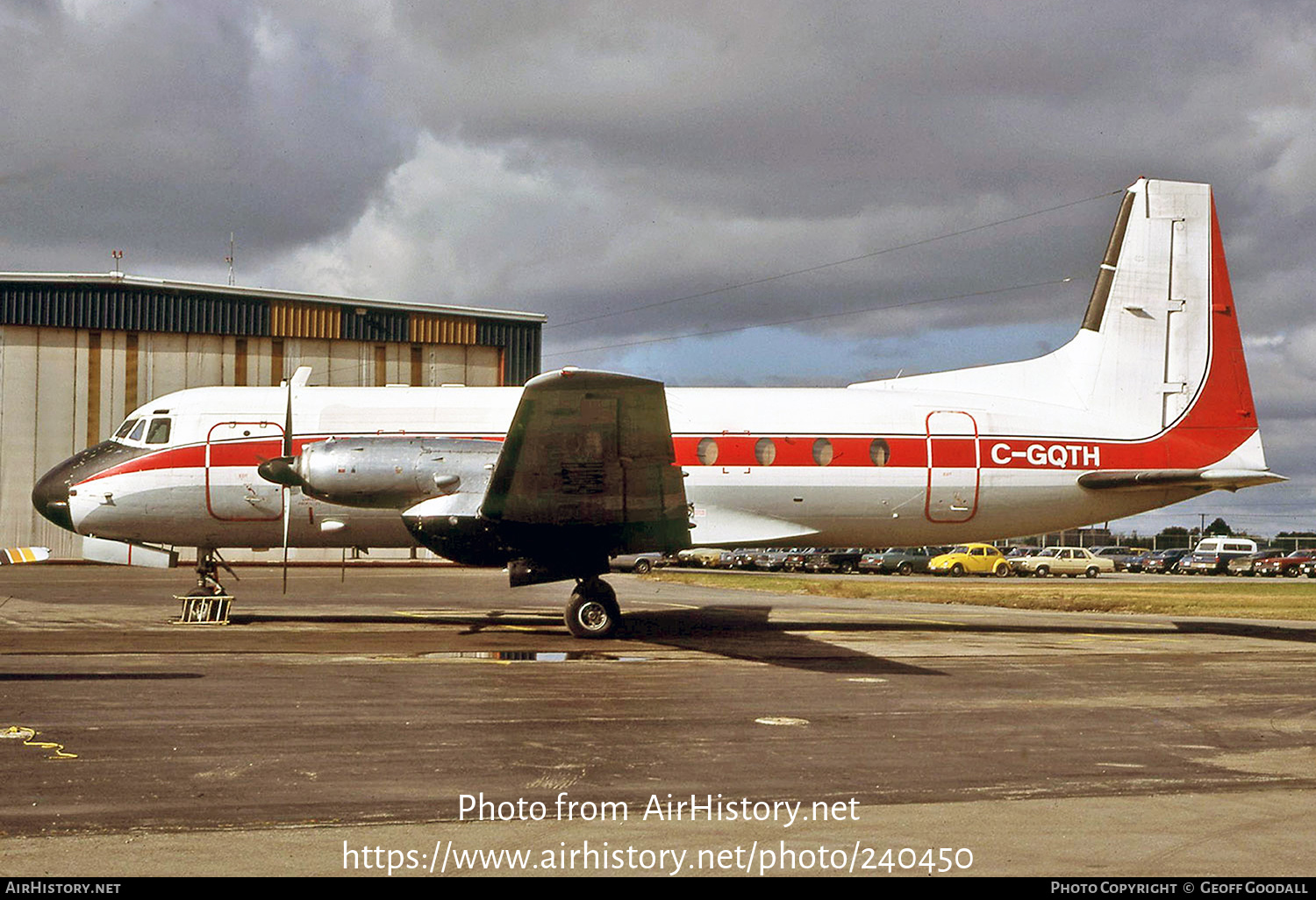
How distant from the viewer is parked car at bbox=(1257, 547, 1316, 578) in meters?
55.2

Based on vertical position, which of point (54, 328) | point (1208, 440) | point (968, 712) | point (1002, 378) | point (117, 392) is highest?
point (54, 328)

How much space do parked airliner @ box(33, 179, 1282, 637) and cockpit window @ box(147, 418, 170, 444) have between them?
0.03m

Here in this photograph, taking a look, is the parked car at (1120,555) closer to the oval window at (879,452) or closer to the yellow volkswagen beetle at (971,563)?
the yellow volkswagen beetle at (971,563)

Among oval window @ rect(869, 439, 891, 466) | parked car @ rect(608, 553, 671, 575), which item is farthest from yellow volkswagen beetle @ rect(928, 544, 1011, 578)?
parked car @ rect(608, 553, 671, 575)

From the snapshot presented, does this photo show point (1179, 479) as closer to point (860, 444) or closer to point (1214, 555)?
point (860, 444)


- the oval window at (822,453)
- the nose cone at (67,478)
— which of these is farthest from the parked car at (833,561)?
the nose cone at (67,478)

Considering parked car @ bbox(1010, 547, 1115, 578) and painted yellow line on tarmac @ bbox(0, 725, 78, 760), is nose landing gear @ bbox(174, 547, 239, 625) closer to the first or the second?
painted yellow line on tarmac @ bbox(0, 725, 78, 760)

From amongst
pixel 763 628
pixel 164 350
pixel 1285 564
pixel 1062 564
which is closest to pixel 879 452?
pixel 763 628

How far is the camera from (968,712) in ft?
33.8

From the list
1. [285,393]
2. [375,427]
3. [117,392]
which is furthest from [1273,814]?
[117,392]

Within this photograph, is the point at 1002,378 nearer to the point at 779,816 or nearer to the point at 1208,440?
the point at 1208,440

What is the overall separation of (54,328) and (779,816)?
135 ft

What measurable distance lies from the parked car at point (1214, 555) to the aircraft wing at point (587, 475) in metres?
49.9

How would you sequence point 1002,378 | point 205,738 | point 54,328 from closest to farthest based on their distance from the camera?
point 205,738, point 1002,378, point 54,328
